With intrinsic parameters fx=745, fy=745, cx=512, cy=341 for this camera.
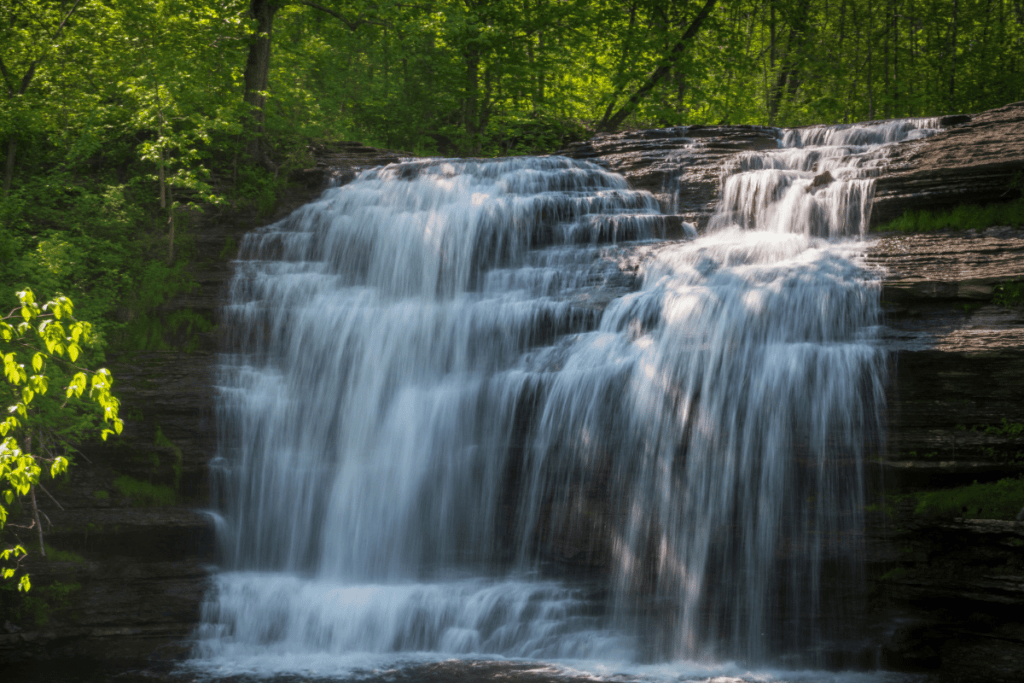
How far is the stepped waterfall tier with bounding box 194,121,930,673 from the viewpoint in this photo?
300 inches

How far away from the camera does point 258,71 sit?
52.2 ft

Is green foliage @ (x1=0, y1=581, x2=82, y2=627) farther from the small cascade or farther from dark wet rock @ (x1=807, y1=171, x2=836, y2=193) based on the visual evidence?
dark wet rock @ (x1=807, y1=171, x2=836, y2=193)

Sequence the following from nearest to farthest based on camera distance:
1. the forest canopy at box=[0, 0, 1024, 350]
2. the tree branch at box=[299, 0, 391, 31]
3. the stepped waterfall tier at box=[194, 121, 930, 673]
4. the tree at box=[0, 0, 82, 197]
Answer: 1. the stepped waterfall tier at box=[194, 121, 930, 673]
2. the forest canopy at box=[0, 0, 1024, 350]
3. the tree at box=[0, 0, 82, 197]
4. the tree branch at box=[299, 0, 391, 31]

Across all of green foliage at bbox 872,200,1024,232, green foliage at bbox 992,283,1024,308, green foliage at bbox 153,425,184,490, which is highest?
green foliage at bbox 872,200,1024,232

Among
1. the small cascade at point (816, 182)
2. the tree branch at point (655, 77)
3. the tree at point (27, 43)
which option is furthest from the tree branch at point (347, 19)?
the small cascade at point (816, 182)

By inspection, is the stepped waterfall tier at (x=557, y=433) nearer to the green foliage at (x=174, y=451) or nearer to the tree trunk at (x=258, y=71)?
the green foliage at (x=174, y=451)

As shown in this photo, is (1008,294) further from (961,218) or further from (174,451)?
(174,451)

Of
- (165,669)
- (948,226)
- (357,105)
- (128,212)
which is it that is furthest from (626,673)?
(357,105)

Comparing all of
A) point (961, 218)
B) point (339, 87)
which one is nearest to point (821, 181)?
point (961, 218)

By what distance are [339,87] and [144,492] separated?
51.3ft

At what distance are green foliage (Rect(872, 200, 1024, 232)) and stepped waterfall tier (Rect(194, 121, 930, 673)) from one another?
0.61 metres

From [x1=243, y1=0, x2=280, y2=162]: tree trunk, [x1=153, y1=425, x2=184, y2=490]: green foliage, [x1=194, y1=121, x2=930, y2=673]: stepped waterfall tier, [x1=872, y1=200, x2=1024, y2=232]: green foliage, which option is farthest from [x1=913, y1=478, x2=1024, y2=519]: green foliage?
[x1=243, y1=0, x2=280, y2=162]: tree trunk

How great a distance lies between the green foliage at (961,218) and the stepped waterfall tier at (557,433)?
611mm

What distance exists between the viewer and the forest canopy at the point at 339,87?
1257 cm
